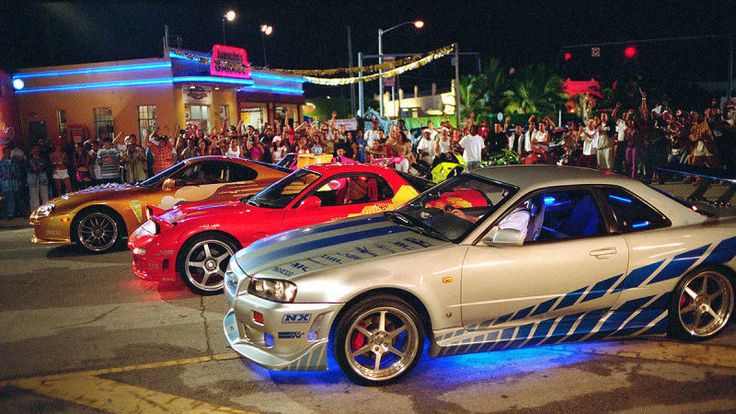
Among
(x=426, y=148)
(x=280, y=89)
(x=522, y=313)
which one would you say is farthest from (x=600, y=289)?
(x=280, y=89)

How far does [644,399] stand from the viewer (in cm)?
421

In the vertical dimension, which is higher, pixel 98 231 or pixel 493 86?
pixel 493 86

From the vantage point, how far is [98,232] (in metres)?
9.48

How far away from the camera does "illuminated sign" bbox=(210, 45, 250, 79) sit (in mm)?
24312

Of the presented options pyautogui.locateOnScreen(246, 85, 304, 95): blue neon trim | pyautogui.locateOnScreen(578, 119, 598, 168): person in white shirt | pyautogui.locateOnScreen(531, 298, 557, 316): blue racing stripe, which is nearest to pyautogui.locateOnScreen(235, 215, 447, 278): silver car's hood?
pyautogui.locateOnScreen(531, 298, 557, 316): blue racing stripe

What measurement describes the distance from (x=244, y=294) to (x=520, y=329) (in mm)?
1994

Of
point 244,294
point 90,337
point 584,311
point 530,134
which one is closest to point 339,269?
point 244,294

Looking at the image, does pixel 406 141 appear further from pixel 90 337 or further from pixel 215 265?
pixel 90 337

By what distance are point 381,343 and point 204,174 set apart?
6055 millimetres

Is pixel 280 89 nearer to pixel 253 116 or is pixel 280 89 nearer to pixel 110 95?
pixel 253 116

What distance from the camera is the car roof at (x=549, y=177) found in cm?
495

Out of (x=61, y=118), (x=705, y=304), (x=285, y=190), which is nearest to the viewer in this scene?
(x=705, y=304)

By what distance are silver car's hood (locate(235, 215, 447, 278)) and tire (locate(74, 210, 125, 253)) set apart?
16.8 feet

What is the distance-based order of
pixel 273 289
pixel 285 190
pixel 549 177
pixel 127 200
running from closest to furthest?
pixel 273 289, pixel 549 177, pixel 285 190, pixel 127 200
